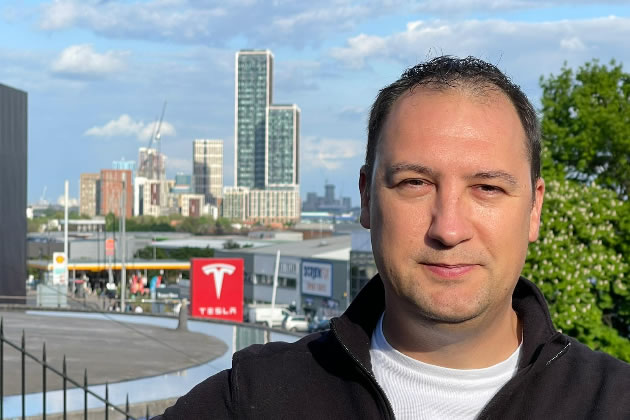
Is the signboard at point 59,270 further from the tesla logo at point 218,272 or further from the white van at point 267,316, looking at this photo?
the white van at point 267,316

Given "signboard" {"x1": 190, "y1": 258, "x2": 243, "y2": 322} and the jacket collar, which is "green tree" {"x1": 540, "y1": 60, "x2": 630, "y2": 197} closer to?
"signboard" {"x1": 190, "y1": 258, "x2": 243, "y2": 322}

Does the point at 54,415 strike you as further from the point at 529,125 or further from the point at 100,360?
the point at 529,125

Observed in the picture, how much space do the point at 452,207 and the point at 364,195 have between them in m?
0.33

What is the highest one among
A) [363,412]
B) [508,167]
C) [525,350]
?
[508,167]

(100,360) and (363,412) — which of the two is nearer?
(363,412)

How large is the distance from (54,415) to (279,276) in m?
53.4

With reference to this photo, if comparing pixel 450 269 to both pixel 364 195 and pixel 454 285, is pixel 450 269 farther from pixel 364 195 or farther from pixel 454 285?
pixel 364 195

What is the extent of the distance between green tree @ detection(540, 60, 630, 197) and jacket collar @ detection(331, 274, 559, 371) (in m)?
19.3

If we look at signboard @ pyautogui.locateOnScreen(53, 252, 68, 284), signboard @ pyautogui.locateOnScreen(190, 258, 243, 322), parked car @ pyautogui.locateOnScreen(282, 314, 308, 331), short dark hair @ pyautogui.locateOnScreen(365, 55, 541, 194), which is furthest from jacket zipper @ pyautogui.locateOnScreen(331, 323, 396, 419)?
parked car @ pyautogui.locateOnScreen(282, 314, 308, 331)

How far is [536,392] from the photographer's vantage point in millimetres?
1774

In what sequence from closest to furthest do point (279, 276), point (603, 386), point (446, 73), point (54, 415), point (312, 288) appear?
point (603, 386)
point (446, 73)
point (54, 415)
point (312, 288)
point (279, 276)

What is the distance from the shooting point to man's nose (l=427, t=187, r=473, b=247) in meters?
1.77

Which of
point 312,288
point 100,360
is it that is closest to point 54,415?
point 100,360

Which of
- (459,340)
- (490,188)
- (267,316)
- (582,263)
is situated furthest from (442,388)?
(267,316)
